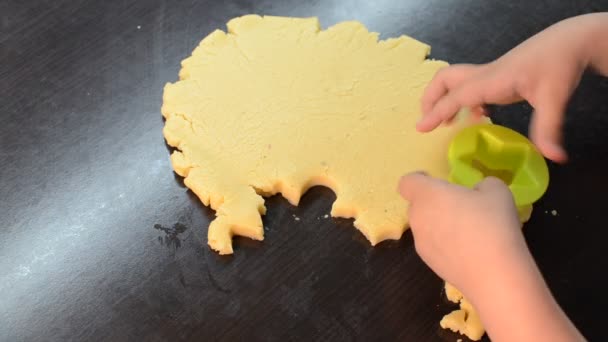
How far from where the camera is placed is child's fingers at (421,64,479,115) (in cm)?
79

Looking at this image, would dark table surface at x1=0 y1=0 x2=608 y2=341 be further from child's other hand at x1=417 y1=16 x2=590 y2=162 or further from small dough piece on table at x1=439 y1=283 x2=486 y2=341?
child's other hand at x1=417 y1=16 x2=590 y2=162

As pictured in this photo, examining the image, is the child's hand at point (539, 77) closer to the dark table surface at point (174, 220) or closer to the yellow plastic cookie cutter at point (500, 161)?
the yellow plastic cookie cutter at point (500, 161)

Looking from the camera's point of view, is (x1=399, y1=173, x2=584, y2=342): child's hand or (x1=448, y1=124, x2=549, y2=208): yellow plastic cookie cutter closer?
(x1=399, y1=173, x2=584, y2=342): child's hand

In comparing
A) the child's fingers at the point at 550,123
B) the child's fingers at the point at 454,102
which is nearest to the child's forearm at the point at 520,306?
the child's fingers at the point at 550,123

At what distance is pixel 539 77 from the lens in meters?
0.73

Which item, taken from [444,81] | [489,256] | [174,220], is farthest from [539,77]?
[174,220]

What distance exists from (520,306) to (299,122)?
16.0 inches

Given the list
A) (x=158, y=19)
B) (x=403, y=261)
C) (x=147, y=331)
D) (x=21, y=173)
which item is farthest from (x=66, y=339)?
(x=158, y=19)

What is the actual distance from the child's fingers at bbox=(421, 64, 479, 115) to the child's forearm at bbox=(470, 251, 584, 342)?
254mm

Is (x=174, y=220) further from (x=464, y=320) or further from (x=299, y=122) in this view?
(x=464, y=320)

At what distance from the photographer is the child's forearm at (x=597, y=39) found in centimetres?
75

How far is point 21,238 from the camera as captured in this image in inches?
33.7

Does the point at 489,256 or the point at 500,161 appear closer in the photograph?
the point at 489,256

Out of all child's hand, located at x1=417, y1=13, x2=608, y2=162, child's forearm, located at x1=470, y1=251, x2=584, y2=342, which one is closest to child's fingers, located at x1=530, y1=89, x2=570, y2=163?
child's hand, located at x1=417, y1=13, x2=608, y2=162
